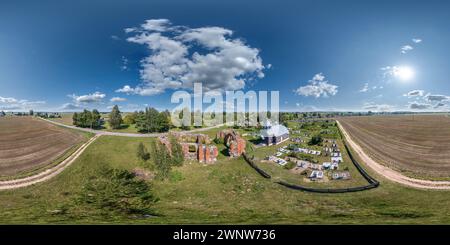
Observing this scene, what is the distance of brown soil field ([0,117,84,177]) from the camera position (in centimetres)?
2150

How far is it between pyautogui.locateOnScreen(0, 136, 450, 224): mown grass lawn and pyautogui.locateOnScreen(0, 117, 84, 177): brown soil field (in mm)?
4394

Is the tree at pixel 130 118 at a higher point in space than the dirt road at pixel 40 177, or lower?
higher

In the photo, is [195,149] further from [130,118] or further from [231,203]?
[130,118]

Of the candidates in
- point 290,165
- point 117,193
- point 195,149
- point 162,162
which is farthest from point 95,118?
point 290,165

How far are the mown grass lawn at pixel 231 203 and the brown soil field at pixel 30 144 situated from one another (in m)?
4.39

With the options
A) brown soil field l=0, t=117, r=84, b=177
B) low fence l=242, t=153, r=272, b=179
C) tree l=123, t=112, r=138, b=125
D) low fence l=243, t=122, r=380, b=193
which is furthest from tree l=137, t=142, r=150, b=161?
tree l=123, t=112, r=138, b=125

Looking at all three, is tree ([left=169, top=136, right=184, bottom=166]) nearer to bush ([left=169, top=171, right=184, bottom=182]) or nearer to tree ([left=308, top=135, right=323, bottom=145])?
bush ([left=169, top=171, right=184, bottom=182])

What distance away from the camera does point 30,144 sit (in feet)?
85.5

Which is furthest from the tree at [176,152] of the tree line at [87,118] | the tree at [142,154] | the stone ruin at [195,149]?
the tree line at [87,118]

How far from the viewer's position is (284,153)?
2508 centimetres

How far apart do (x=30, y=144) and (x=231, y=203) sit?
2950 centimetres

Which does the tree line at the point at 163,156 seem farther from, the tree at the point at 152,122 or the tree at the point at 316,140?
the tree at the point at 316,140

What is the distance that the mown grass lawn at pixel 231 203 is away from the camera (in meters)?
12.3
